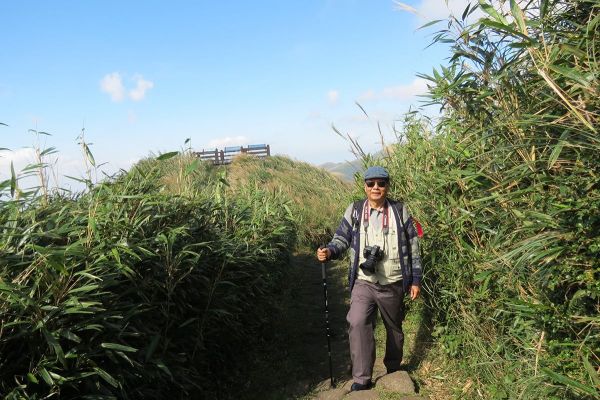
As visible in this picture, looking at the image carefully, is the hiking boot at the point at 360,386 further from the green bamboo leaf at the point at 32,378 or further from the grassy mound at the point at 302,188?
the grassy mound at the point at 302,188

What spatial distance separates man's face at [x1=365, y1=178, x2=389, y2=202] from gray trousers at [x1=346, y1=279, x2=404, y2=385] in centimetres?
89

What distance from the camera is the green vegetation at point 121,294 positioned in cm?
305

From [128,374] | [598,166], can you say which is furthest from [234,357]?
[598,166]

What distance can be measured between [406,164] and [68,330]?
4984mm

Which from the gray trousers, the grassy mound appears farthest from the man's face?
the grassy mound

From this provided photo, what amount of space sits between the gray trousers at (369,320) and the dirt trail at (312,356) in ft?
0.83

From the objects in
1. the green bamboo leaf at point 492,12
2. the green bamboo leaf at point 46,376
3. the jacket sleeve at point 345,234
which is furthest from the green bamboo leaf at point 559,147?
the green bamboo leaf at point 46,376

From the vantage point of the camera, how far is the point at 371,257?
4691 mm

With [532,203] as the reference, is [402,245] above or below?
below

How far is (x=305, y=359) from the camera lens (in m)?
6.15

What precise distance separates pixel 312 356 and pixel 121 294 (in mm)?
3300

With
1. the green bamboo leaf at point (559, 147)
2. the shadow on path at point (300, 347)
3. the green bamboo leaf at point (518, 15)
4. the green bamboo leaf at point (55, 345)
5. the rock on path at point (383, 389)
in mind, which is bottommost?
the shadow on path at point (300, 347)

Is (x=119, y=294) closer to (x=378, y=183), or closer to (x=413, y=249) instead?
(x=378, y=183)

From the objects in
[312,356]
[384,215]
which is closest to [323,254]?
[384,215]
